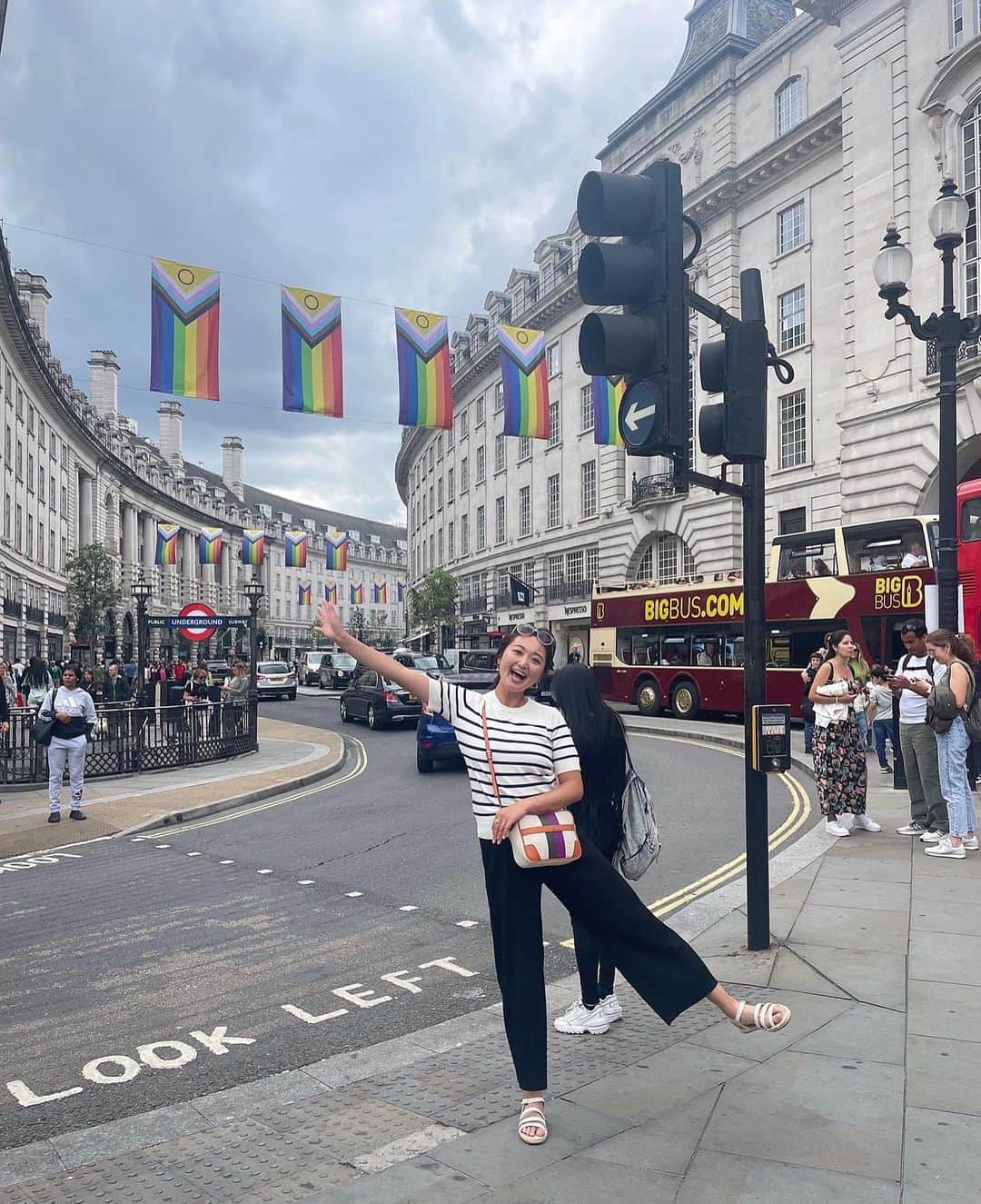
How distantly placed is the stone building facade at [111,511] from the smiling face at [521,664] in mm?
28035

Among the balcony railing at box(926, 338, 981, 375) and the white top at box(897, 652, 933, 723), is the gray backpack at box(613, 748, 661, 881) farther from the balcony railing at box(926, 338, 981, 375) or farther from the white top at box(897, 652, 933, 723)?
the balcony railing at box(926, 338, 981, 375)

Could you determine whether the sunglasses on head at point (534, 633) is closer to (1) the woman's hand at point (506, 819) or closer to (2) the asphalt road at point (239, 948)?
(1) the woman's hand at point (506, 819)

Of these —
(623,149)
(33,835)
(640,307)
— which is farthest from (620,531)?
(640,307)

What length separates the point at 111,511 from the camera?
76.2 m

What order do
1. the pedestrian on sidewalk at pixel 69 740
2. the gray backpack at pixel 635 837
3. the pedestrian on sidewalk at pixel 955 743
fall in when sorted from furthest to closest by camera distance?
the pedestrian on sidewalk at pixel 69 740, the pedestrian on sidewalk at pixel 955 743, the gray backpack at pixel 635 837

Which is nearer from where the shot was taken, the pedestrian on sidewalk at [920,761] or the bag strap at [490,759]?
the bag strap at [490,759]

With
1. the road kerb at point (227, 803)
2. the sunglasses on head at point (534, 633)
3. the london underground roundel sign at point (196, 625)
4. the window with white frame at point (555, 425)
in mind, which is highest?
the window with white frame at point (555, 425)

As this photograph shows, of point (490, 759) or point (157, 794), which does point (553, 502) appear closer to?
point (157, 794)

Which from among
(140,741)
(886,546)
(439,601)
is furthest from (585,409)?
(140,741)

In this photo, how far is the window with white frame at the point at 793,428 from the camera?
32.2 meters

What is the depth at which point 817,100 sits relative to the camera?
105 ft

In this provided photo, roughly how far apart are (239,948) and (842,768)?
5.63m

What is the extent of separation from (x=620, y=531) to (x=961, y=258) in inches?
714

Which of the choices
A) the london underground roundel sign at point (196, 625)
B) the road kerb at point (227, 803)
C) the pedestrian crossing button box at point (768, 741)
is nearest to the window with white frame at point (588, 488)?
the london underground roundel sign at point (196, 625)
